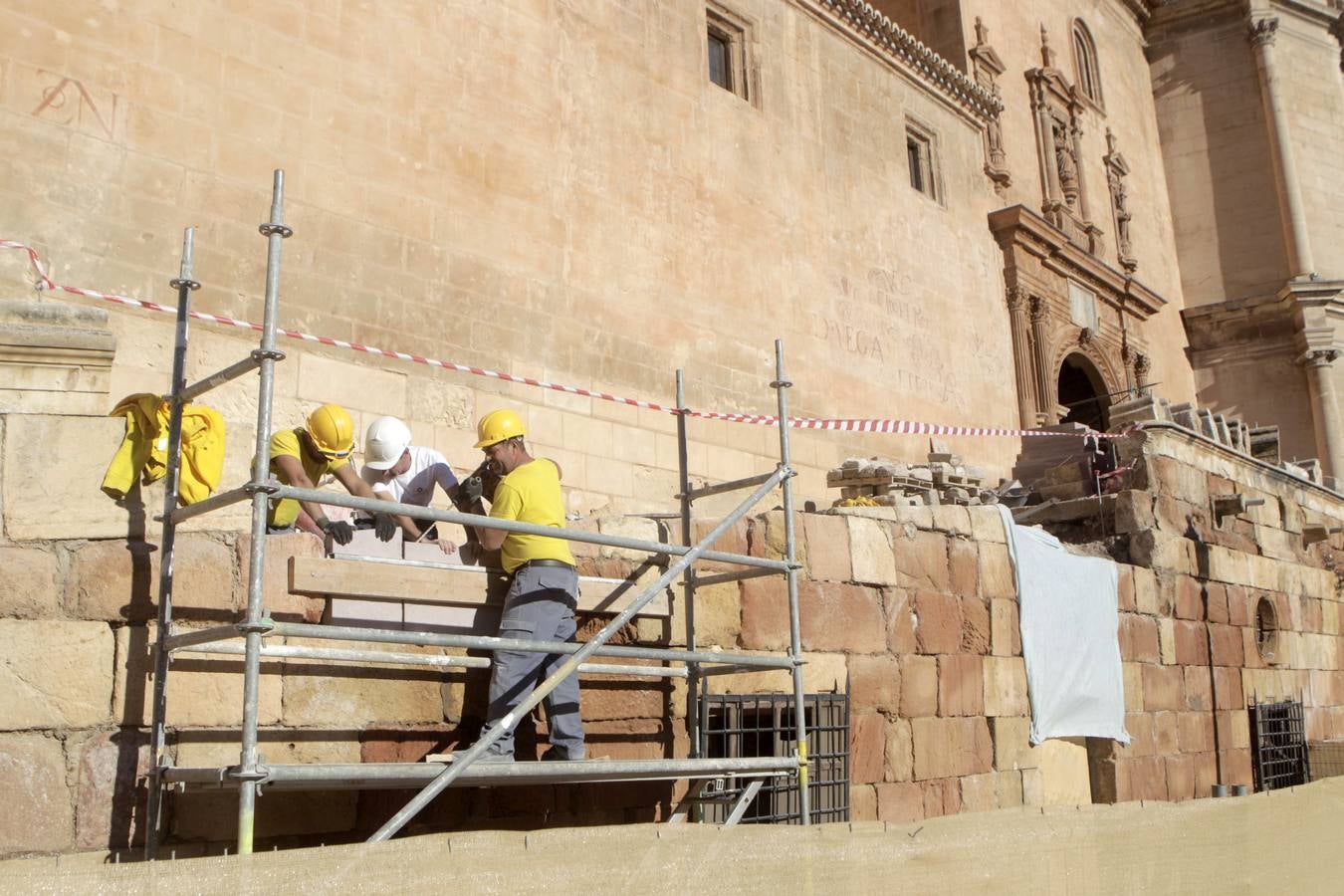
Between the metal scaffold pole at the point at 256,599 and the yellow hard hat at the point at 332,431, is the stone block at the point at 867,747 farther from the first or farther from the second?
the metal scaffold pole at the point at 256,599

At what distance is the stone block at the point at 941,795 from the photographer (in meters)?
→ 8.23

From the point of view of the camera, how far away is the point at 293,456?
217 inches

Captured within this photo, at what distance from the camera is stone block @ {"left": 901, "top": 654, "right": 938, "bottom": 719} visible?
827 cm

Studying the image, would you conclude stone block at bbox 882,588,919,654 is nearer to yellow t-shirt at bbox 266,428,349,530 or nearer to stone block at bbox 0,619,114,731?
yellow t-shirt at bbox 266,428,349,530

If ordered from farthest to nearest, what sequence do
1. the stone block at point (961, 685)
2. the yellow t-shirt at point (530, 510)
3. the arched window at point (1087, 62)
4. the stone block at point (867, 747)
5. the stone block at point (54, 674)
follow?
1. the arched window at point (1087, 62)
2. the stone block at point (961, 685)
3. the stone block at point (867, 747)
4. the yellow t-shirt at point (530, 510)
5. the stone block at point (54, 674)

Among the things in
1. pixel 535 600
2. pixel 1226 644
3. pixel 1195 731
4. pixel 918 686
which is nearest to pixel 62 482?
pixel 535 600

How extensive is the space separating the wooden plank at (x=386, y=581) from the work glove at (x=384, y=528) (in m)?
0.27

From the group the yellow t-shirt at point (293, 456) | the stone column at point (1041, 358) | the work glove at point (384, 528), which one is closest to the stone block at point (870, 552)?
the work glove at point (384, 528)

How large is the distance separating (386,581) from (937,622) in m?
4.53

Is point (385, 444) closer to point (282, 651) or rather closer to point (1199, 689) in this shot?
point (282, 651)

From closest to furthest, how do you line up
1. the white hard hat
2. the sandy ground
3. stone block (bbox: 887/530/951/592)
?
the sandy ground < the white hard hat < stone block (bbox: 887/530/951/592)

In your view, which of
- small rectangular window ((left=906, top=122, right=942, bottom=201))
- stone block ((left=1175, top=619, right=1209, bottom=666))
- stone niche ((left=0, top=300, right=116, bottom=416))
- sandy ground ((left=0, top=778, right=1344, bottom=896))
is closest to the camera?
sandy ground ((left=0, top=778, right=1344, bottom=896))

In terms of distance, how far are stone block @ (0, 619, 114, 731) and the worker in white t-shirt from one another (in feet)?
5.32

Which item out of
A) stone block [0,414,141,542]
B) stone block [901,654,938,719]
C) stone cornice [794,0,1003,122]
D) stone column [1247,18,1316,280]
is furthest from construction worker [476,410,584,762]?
stone column [1247,18,1316,280]
